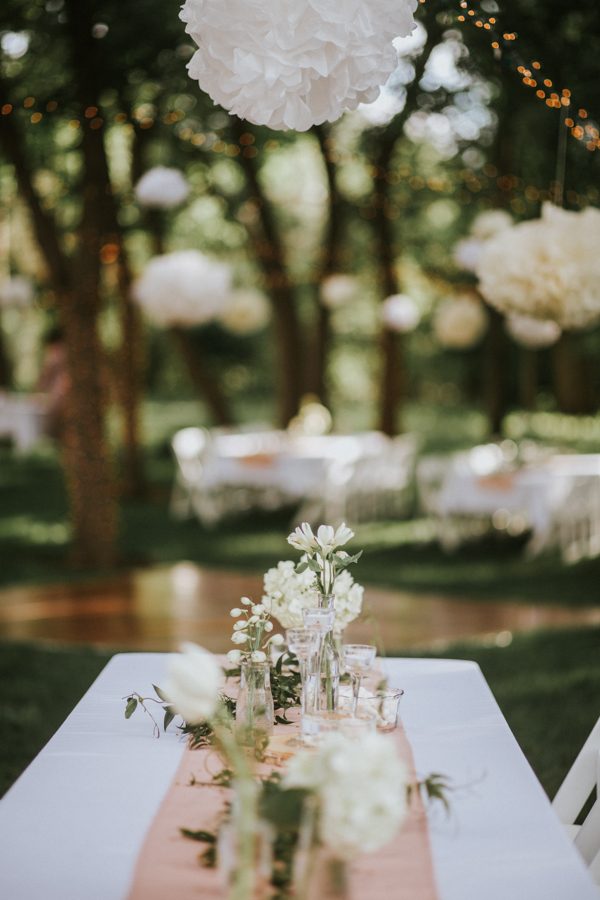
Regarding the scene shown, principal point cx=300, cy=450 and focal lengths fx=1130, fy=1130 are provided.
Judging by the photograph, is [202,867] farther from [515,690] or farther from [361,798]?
[515,690]

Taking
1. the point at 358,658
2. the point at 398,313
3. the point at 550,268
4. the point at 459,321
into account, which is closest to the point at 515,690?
the point at 550,268

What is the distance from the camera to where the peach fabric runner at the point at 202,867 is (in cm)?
161

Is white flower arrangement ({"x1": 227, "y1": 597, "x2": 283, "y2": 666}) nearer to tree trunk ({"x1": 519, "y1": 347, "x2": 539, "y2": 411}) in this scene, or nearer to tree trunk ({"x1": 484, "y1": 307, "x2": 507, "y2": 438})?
tree trunk ({"x1": 484, "y1": 307, "x2": 507, "y2": 438})

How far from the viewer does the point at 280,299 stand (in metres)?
11.8

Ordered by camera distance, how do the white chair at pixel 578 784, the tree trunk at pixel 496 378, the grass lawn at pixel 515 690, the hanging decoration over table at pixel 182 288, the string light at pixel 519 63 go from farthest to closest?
the tree trunk at pixel 496 378 → the hanging decoration over table at pixel 182 288 → the grass lawn at pixel 515 690 → the string light at pixel 519 63 → the white chair at pixel 578 784

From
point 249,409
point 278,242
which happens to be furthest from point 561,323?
point 249,409

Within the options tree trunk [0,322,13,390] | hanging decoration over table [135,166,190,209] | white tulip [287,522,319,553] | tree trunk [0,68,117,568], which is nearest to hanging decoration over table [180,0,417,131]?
white tulip [287,522,319,553]

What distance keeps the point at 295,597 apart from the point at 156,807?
0.57 metres

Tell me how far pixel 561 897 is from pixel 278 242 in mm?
10281

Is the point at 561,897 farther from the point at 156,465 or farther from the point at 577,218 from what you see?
the point at 156,465

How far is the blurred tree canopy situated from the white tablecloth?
2.19 m

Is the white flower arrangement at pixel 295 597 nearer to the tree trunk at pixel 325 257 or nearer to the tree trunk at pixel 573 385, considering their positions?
the tree trunk at pixel 325 257

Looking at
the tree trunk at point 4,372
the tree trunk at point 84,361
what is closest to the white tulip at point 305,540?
the tree trunk at point 84,361

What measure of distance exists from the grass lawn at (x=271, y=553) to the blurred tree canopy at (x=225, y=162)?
73 cm
